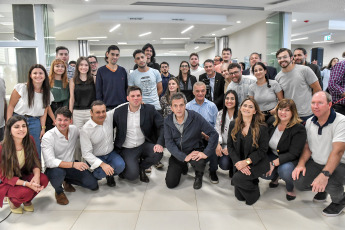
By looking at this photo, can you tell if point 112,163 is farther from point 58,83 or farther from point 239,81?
point 239,81

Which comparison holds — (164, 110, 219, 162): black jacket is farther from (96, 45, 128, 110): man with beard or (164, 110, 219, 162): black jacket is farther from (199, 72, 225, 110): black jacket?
(199, 72, 225, 110): black jacket

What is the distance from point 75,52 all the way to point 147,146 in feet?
36.7

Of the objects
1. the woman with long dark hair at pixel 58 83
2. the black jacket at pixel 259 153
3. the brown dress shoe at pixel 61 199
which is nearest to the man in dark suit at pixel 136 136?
the brown dress shoe at pixel 61 199

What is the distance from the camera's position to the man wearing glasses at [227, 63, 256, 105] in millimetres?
3422

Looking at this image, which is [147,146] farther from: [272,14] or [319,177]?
[272,14]

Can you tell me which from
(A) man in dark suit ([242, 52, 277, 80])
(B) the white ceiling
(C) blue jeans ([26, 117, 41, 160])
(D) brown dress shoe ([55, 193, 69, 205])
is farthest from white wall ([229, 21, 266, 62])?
(D) brown dress shoe ([55, 193, 69, 205])

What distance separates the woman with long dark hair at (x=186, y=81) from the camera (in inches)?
162

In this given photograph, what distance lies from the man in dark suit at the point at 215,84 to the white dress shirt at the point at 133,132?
1330mm

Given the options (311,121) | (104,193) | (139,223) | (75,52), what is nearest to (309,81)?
(311,121)

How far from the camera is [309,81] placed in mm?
3160

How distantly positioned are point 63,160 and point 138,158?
89 cm

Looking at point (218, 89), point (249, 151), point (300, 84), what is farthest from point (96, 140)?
point (300, 84)

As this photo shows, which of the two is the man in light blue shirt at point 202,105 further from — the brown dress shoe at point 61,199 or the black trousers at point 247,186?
the brown dress shoe at point 61,199

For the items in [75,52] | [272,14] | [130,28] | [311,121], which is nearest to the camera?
[311,121]
